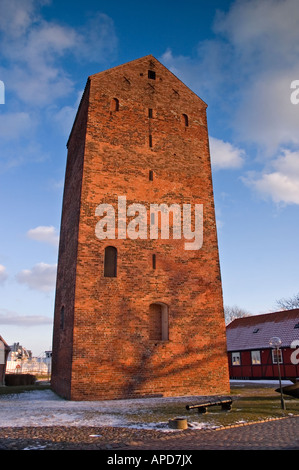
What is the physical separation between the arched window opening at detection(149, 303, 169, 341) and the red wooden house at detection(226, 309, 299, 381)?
11.5 m

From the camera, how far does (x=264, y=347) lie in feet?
85.6

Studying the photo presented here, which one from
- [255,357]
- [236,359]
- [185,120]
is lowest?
[236,359]

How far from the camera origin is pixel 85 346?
13.2 meters

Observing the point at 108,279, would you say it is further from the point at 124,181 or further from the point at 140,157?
the point at 140,157

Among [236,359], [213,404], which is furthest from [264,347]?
[213,404]

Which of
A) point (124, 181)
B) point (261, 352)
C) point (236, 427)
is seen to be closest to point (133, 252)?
point (124, 181)

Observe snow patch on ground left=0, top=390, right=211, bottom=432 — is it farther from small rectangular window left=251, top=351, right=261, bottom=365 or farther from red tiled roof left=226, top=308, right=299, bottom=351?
small rectangular window left=251, top=351, right=261, bottom=365

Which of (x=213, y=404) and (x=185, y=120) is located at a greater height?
(x=185, y=120)

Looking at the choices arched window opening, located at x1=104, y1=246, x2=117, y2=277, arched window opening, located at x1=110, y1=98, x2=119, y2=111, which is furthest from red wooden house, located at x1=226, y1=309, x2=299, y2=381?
arched window opening, located at x1=110, y1=98, x2=119, y2=111

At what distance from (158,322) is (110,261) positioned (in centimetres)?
308

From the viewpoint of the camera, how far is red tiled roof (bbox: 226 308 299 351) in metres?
25.7

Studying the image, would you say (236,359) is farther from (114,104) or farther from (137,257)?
(114,104)

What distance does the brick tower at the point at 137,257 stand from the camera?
13.6 metres

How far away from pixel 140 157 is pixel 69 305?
6.81m
